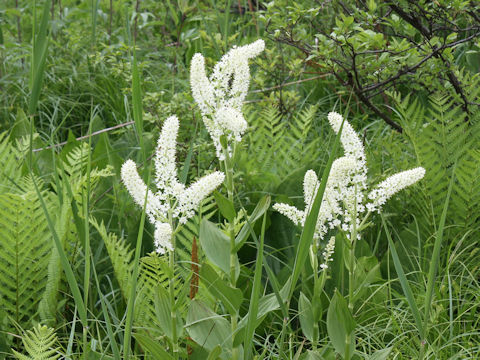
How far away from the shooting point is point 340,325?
1466 millimetres

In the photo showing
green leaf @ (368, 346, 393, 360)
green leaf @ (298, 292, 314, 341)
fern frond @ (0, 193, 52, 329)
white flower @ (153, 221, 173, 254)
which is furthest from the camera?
fern frond @ (0, 193, 52, 329)

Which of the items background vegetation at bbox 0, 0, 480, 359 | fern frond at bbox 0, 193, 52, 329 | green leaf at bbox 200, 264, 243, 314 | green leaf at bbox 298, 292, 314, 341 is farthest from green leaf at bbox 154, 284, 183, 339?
fern frond at bbox 0, 193, 52, 329

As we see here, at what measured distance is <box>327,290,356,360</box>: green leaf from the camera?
142cm

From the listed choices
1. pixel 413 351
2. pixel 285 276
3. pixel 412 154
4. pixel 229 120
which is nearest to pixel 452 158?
pixel 412 154

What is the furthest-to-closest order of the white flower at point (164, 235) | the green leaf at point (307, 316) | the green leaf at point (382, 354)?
1. the green leaf at point (307, 316)
2. the green leaf at point (382, 354)
3. the white flower at point (164, 235)

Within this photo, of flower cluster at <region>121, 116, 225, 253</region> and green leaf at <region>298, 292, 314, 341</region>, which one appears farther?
green leaf at <region>298, 292, 314, 341</region>

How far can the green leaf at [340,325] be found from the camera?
1.42 meters

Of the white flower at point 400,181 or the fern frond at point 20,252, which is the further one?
the fern frond at point 20,252

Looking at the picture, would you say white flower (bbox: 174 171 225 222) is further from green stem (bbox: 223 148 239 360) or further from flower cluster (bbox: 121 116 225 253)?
green stem (bbox: 223 148 239 360)

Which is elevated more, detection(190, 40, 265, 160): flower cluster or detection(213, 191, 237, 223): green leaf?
detection(190, 40, 265, 160): flower cluster

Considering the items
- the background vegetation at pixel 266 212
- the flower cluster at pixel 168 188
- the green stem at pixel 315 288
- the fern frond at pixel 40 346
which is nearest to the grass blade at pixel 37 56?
the background vegetation at pixel 266 212

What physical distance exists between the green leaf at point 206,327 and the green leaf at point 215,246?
113 mm

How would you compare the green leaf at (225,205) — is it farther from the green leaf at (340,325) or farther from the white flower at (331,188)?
the green leaf at (340,325)

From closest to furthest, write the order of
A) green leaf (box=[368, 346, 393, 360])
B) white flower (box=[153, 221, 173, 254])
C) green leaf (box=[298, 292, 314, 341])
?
1. white flower (box=[153, 221, 173, 254])
2. green leaf (box=[368, 346, 393, 360])
3. green leaf (box=[298, 292, 314, 341])
